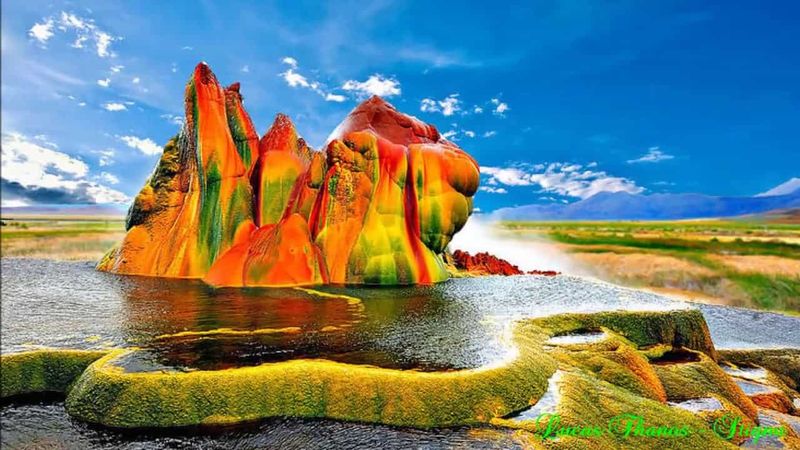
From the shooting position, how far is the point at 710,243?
193 ft

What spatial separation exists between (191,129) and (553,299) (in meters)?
22.1

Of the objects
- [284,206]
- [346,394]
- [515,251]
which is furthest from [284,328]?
[515,251]

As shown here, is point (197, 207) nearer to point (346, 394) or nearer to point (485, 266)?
point (485, 266)

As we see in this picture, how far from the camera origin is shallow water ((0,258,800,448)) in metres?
9.05

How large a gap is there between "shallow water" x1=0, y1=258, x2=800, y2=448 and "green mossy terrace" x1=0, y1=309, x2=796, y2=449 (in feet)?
1.31

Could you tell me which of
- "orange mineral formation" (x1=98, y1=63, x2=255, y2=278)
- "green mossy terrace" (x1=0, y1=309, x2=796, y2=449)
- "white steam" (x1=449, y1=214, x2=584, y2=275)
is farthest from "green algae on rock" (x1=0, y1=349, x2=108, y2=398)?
"white steam" (x1=449, y1=214, x2=584, y2=275)

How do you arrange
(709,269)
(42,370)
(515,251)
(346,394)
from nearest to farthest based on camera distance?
(346,394) < (42,370) < (709,269) < (515,251)

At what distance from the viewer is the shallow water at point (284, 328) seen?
9.05m

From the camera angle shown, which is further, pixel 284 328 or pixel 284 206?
pixel 284 206

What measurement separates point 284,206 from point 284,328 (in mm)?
14348

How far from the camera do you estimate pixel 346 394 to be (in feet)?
33.1

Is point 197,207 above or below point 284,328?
above

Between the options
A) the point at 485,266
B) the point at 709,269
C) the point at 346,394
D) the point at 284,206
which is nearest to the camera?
the point at 346,394

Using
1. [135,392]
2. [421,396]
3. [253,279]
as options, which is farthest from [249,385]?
[253,279]
